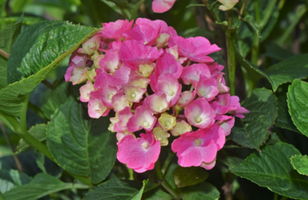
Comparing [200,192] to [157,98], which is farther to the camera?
[200,192]

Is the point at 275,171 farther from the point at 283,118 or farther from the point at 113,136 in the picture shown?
the point at 113,136

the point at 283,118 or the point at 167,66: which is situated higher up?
the point at 167,66

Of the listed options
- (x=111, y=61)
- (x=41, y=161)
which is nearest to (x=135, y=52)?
(x=111, y=61)

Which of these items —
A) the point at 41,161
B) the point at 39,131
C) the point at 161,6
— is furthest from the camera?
the point at 41,161

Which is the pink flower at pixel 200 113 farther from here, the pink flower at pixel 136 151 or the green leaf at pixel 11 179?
the green leaf at pixel 11 179

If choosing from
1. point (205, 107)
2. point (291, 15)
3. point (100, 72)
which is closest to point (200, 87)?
point (205, 107)

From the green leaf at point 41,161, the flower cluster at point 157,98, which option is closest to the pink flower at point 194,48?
the flower cluster at point 157,98

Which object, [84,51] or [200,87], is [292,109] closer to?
[200,87]
